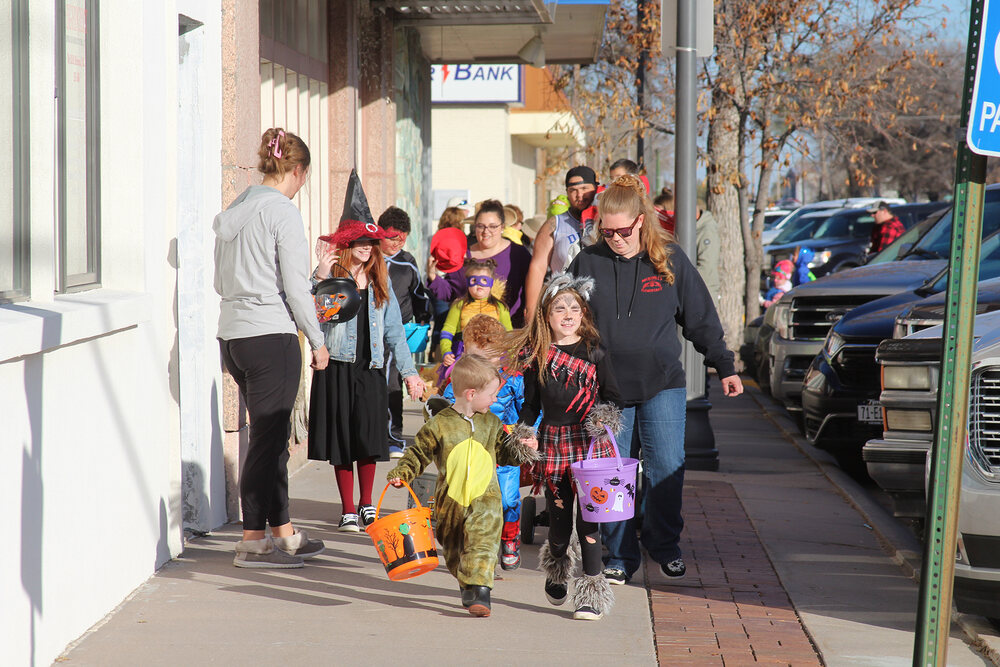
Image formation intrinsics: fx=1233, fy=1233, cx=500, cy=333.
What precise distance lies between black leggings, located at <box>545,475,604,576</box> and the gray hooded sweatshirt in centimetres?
135

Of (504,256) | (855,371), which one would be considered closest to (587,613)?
(504,256)

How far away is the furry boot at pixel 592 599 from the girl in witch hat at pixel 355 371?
1829 millimetres

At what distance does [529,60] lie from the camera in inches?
565

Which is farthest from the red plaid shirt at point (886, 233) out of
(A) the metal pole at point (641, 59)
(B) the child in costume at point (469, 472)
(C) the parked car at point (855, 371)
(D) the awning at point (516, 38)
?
(B) the child in costume at point (469, 472)

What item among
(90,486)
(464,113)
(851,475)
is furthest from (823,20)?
(90,486)

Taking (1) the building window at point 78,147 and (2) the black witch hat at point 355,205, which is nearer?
(1) the building window at point 78,147

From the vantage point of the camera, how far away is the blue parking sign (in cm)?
348

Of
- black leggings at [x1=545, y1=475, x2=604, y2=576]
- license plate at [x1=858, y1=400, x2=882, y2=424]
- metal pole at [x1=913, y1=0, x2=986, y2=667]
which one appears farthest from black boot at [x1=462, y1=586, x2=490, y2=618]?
license plate at [x1=858, y1=400, x2=882, y2=424]

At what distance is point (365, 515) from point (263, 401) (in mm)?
1384

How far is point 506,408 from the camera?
609 cm

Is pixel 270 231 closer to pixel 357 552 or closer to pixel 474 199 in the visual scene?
pixel 357 552

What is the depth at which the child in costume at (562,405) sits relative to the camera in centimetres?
538

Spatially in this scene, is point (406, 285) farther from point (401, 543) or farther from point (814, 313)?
point (814, 313)

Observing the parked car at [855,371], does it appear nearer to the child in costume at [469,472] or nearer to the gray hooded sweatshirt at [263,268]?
the child in costume at [469,472]
